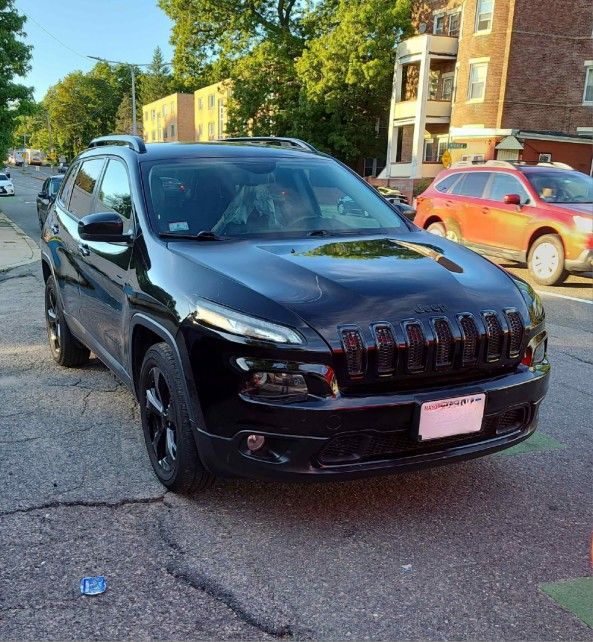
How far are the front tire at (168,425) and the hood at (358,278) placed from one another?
0.50 m

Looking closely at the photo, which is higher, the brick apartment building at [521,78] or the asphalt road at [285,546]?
the brick apartment building at [521,78]

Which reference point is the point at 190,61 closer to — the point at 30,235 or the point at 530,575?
the point at 30,235

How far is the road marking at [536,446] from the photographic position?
154 inches

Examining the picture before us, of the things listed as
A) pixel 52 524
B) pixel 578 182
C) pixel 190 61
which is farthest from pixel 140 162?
pixel 190 61

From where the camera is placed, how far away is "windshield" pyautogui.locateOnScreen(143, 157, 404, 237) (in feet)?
12.2

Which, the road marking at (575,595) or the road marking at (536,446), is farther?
the road marking at (536,446)

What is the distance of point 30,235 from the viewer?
17000 millimetres

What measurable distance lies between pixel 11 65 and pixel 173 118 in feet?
170

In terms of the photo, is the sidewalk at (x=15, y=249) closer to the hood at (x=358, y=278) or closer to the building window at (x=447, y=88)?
the hood at (x=358, y=278)

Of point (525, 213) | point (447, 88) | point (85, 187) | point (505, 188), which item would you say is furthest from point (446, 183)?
point (447, 88)

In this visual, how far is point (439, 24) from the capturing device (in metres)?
35.2

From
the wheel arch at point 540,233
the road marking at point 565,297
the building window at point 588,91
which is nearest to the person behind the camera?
the road marking at point 565,297

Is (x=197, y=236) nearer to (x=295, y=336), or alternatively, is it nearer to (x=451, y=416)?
(x=295, y=336)

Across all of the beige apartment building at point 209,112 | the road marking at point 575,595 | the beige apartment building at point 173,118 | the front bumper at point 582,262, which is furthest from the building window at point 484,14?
the beige apartment building at point 173,118
